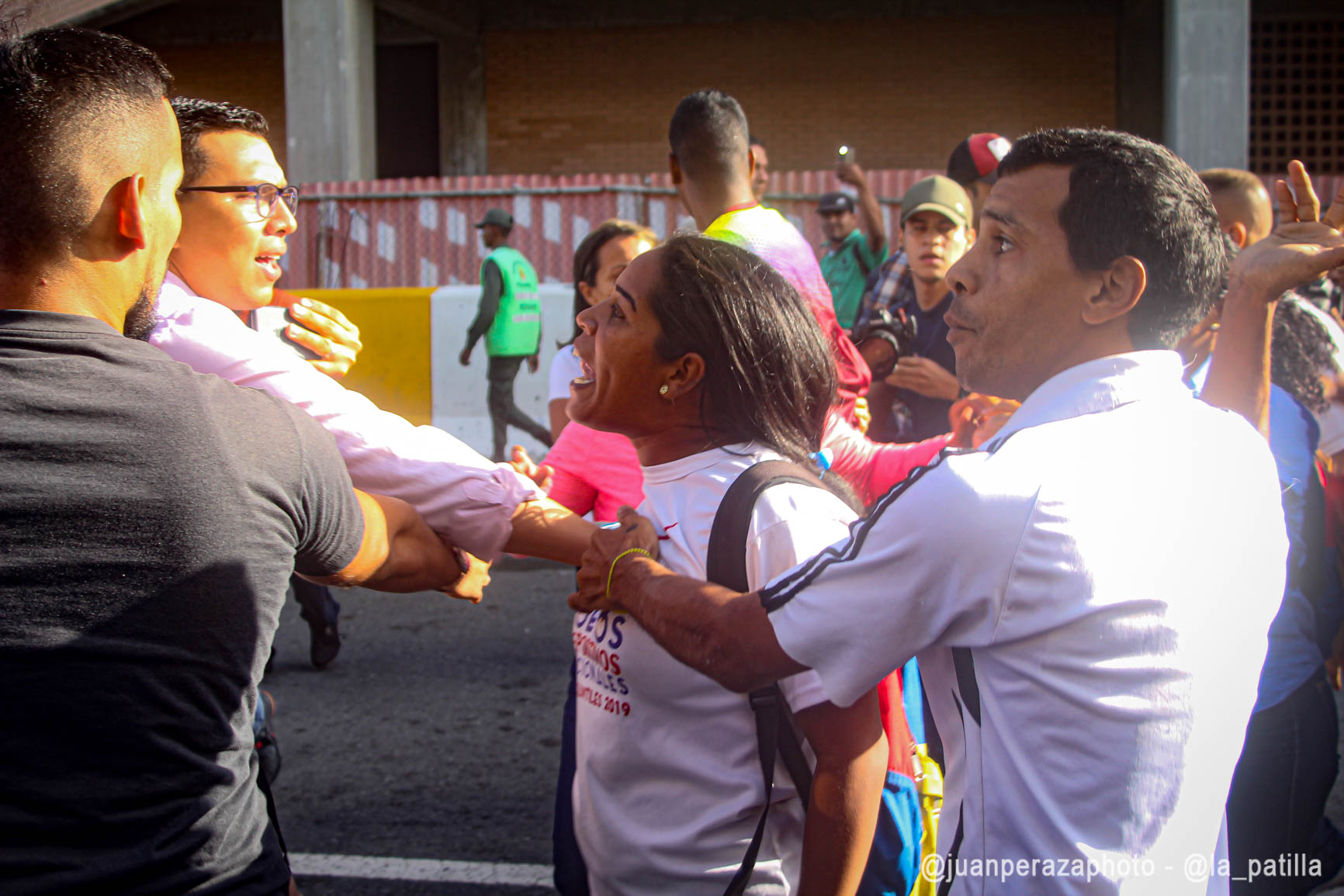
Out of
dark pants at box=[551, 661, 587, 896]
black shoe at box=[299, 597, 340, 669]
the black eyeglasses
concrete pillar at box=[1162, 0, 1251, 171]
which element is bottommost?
black shoe at box=[299, 597, 340, 669]

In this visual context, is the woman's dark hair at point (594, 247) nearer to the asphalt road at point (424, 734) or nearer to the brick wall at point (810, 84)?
the asphalt road at point (424, 734)

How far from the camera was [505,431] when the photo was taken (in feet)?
31.9

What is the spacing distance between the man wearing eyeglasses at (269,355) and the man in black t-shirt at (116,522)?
51cm

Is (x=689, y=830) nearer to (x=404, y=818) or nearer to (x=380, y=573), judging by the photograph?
(x=380, y=573)

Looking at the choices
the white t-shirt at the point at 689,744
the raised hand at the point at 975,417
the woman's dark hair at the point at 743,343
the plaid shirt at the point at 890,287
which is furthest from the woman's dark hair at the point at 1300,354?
the plaid shirt at the point at 890,287

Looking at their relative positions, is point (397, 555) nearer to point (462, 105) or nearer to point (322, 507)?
point (322, 507)

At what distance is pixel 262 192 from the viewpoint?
2217mm

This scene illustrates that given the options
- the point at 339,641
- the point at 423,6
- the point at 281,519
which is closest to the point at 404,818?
the point at 339,641

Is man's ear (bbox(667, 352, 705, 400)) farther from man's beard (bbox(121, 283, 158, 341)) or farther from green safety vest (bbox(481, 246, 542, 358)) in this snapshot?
green safety vest (bbox(481, 246, 542, 358))

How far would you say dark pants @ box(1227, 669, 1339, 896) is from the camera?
2301 mm

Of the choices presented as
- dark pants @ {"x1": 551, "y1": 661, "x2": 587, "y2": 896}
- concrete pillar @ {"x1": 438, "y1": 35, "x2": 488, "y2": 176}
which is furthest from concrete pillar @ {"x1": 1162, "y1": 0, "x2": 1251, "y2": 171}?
dark pants @ {"x1": 551, "y1": 661, "x2": 587, "y2": 896}

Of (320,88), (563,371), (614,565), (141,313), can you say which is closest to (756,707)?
(614,565)

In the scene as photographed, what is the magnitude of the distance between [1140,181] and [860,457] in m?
1.19

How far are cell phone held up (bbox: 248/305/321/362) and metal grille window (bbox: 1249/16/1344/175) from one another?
19.1m
